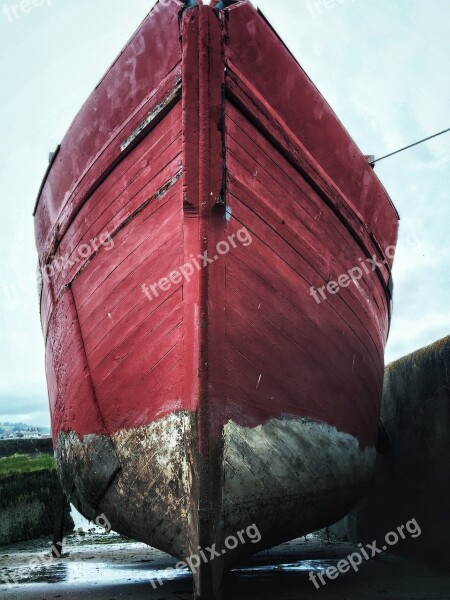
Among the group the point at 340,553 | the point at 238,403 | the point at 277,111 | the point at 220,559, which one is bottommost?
the point at 340,553

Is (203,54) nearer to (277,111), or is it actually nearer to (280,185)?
(277,111)

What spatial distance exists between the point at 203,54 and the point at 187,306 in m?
1.45

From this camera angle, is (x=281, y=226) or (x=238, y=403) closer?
(x=238, y=403)

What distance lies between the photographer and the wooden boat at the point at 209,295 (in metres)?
2.87

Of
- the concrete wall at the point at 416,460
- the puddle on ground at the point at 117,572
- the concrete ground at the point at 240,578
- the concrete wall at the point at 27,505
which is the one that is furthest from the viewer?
the concrete wall at the point at 27,505

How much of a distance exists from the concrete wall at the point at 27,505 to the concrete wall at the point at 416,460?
4098mm

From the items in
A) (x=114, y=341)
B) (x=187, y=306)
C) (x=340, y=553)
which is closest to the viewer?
(x=187, y=306)

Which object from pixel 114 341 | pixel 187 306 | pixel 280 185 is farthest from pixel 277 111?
pixel 114 341

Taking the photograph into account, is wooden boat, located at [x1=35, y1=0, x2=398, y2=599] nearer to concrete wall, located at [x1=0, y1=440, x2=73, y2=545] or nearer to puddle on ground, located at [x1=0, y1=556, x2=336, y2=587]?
puddle on ground, located at [x1=0, y1=556, x2=336, y2=587]

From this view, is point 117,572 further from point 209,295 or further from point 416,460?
point 209,295

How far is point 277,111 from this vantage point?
3.47 metres

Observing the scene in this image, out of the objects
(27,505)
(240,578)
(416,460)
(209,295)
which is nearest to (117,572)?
(240,578)

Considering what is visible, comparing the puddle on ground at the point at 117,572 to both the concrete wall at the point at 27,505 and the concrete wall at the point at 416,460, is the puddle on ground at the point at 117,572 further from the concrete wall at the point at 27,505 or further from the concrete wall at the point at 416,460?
the concrete wall at the point at 27,505

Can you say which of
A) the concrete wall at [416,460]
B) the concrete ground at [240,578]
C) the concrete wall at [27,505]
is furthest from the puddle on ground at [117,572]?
the concrete wall at [27,505]
